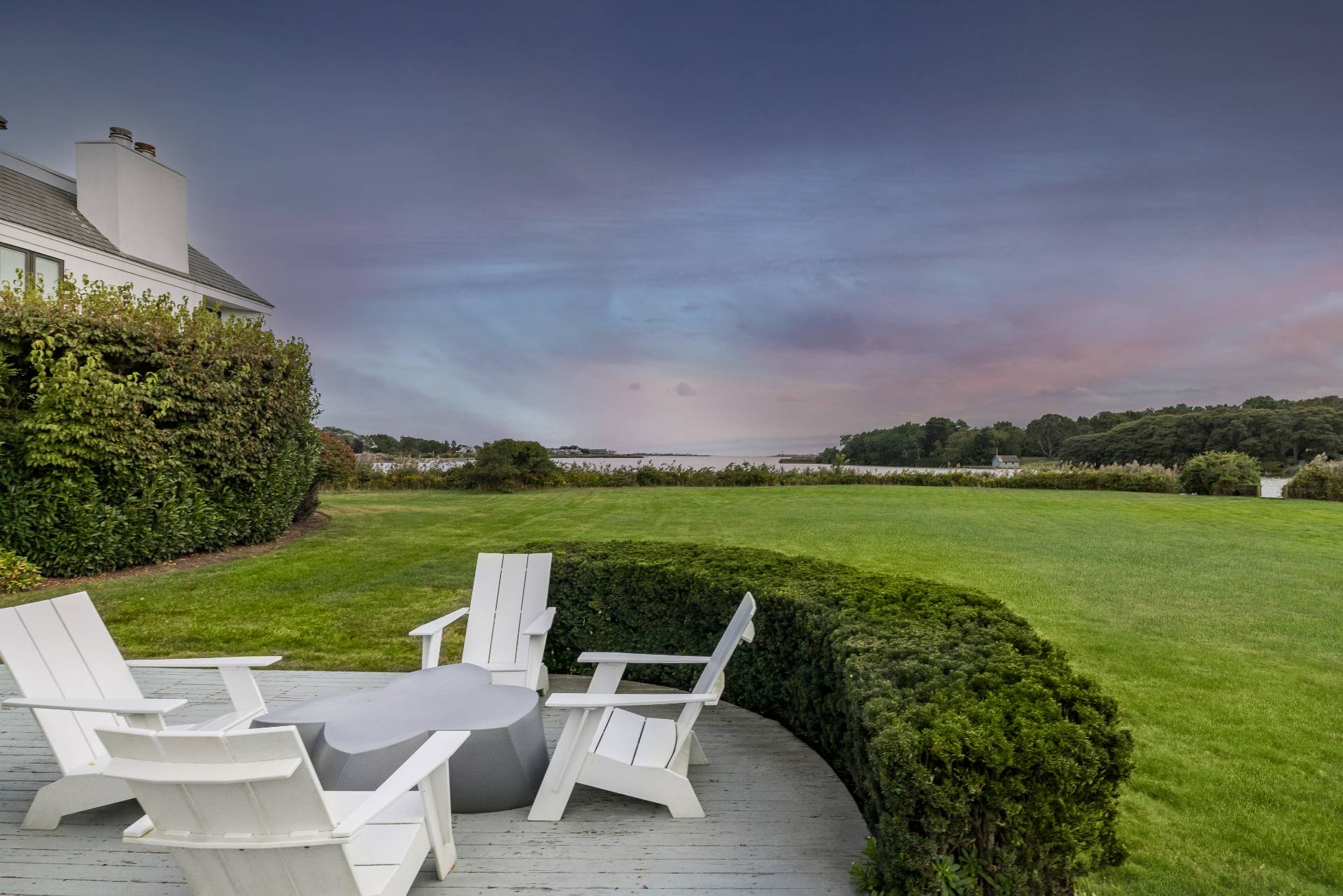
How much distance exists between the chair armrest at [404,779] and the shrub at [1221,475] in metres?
29.9

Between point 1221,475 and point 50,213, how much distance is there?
34423 mm

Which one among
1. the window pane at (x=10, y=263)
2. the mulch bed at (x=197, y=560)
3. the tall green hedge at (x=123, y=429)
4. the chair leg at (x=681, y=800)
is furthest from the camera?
the window pane at (x=10, y=263)

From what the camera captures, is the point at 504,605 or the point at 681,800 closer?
the point at 681,800

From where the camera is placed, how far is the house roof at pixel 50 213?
1404 centimetres

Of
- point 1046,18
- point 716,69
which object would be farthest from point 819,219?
point 1046,18

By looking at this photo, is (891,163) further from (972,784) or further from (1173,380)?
(1173,380)

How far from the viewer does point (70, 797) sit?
10.2 feet

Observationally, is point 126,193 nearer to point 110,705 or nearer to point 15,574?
point 15,574

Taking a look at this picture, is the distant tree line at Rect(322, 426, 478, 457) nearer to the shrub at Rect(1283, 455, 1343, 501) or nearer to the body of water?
the body of water

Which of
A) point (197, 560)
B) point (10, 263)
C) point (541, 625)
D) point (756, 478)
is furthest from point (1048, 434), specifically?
point (10, 263)

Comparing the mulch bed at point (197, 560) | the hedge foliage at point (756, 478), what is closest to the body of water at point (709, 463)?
the hedge foliage at point (756, 478)

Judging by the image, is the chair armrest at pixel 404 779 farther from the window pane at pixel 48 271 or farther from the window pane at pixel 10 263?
the window pane at pixel 48 271

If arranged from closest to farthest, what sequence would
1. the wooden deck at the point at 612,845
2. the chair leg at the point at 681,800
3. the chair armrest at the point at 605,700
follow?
the wooden deck at the point at 612,845 → the chair armrest at the point at 605,700 → the chair leg at the point at 681,800

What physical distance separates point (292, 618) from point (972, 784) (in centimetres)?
772
